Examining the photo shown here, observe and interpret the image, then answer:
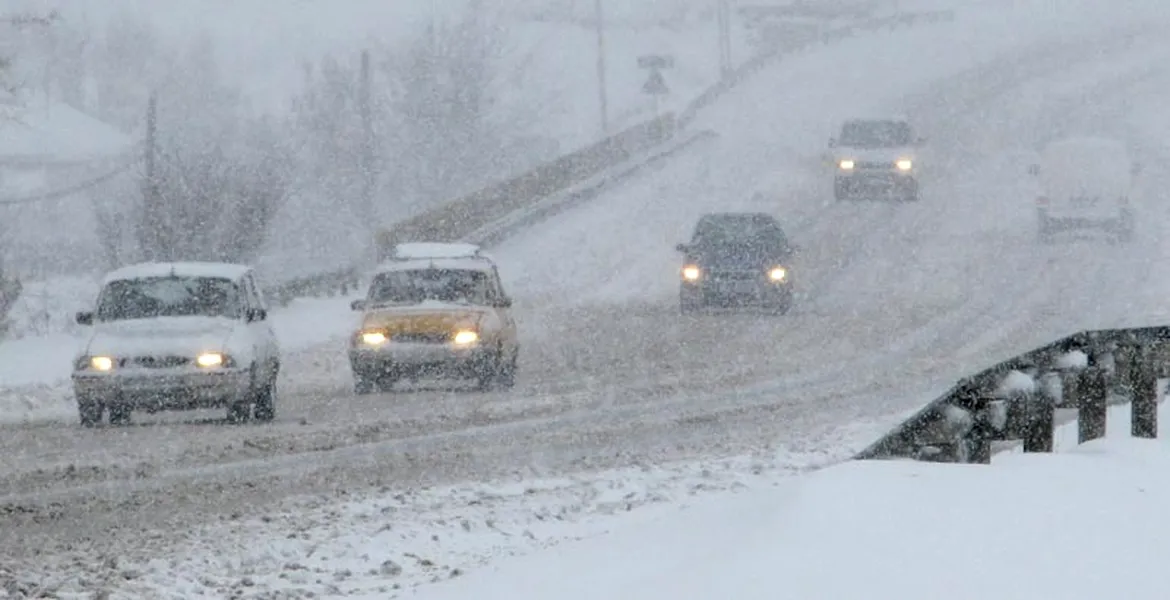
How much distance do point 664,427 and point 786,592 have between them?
39.3 feet

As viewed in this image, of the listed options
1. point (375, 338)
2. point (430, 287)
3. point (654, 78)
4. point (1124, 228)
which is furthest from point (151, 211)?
point (375, 338)

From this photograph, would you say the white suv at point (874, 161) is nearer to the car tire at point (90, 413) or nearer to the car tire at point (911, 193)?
the car tire at point (911, 193)

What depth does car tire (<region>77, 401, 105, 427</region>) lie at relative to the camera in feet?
65.6

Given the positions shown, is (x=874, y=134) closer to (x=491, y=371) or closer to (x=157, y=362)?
(x=491, y=371)

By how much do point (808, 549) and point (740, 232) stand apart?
89.0ft

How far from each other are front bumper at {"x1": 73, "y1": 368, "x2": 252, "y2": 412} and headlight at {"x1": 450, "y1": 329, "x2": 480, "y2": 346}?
11.8 ft

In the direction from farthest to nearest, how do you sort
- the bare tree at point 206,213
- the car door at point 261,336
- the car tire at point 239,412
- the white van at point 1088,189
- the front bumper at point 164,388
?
1. the bare tree at point 206,213
2. the white van at point 1088,189
3. the car door at point 261,336
4. the car tire at point 239,412
5. the front bumper at point 164,388

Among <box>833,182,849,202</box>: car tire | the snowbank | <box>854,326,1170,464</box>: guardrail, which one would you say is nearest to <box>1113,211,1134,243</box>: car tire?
<box>833,182,849,202</box>: car tire

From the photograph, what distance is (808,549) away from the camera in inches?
324

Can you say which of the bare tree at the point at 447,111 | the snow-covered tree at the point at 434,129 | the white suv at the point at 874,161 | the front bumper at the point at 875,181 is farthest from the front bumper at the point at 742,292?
the bare tree at the point at 447,111

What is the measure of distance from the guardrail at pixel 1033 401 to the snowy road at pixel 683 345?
457 centimetres

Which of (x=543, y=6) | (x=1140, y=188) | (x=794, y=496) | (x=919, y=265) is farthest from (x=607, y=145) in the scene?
(x=543, y=6)

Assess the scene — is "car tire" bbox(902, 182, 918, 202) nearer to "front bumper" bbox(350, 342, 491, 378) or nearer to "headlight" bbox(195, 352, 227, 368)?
"front bumper" bbox(350, 342, 491, 378)

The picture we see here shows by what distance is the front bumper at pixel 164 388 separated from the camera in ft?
65.2
